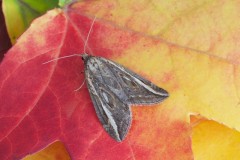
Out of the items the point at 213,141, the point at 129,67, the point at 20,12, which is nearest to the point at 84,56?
the point at 129,67

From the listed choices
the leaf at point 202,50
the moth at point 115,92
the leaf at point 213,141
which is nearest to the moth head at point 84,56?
the moth at point 115,92

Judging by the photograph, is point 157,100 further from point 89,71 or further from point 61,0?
point 61,0

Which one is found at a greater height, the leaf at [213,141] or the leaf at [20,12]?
the leaf at [20,12]

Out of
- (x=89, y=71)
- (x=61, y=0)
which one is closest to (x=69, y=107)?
(x=89, y=71)

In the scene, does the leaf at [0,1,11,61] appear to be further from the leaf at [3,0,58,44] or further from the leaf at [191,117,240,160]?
the leaf at [191,117,240,160]

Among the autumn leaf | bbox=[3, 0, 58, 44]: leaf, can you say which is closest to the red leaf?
the autumn leaf

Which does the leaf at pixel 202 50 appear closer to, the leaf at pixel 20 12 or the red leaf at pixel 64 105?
the red leaf at pixel 64 105

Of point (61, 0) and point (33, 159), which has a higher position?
point (61, 0)
